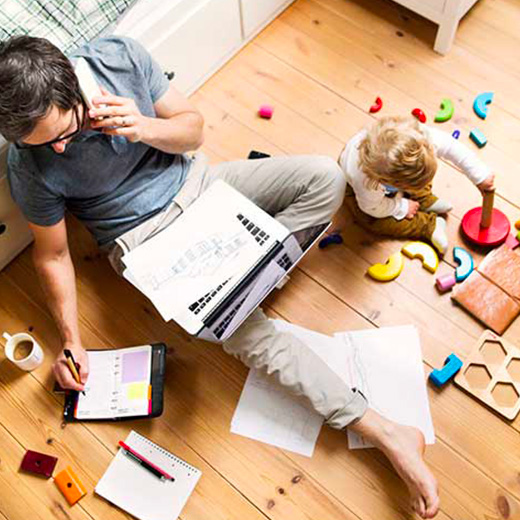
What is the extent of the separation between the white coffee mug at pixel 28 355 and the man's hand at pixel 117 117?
573mm

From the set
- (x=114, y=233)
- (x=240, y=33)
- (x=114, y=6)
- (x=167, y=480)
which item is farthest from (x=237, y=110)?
(x=167, y=480)

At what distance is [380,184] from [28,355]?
36.2 inches

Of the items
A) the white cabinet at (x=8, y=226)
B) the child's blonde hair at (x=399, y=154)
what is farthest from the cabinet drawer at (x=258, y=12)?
the white cabinet at (x=8, y=226)

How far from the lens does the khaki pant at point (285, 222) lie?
1.34 meters

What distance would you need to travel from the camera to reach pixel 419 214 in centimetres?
156

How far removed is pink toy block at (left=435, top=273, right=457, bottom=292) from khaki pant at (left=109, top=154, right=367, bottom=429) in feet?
1.04

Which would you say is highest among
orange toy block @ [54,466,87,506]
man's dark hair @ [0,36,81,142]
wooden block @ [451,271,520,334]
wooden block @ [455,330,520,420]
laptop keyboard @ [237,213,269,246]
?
man's dark hair @ [0,36,81,142]

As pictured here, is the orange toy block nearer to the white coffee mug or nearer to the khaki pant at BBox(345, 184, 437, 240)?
the white coffee mug

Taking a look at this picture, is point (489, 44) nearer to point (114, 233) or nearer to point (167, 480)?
point (114, 233)

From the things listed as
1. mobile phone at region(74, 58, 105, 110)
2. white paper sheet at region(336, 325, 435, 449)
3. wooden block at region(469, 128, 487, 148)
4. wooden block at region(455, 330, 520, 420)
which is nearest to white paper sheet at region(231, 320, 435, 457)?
white paper sheet at region(336, 325, 435, 449)

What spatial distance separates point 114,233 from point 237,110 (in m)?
0.61

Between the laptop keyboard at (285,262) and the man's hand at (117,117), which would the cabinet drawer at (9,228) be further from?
the laptop keyboard at (285,262)

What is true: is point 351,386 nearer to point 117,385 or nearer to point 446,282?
point 446,282

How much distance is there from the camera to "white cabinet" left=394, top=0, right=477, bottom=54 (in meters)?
1.72
